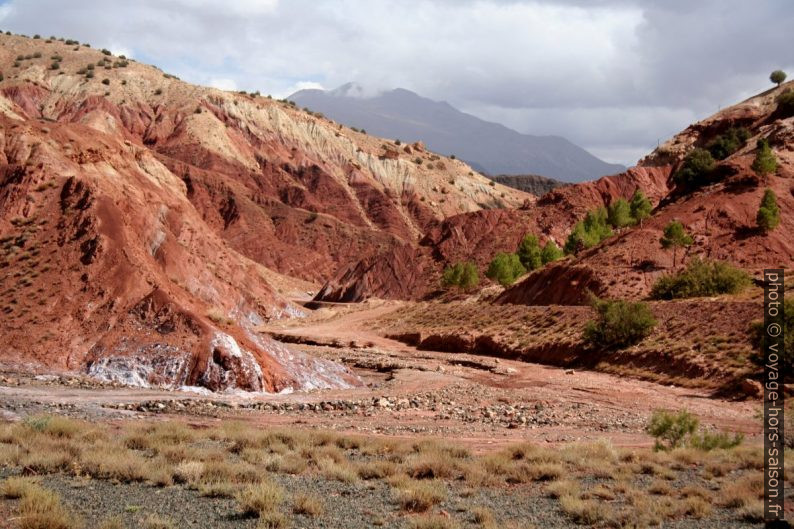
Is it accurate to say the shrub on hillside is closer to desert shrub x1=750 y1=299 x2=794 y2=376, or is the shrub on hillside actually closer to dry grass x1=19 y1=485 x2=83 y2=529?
dry grass x1=19 y1=485 x2=83 y2=529

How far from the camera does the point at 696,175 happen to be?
58.0 meters

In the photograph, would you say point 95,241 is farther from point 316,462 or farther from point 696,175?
point 696,175

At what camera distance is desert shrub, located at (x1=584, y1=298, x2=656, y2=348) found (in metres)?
35.0

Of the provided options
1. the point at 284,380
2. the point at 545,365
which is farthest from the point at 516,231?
the point at 284,380

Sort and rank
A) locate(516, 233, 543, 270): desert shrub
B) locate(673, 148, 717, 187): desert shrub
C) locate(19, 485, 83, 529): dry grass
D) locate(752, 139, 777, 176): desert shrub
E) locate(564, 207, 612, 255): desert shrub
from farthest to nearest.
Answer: locate(516, 233, 543, 270): desert shrub < locate(564, 207, 612, 255): desert shrub < locate(673, 148, 717, 187): desert shrub < locate(752, 139, 777, 176): desert shrub < locate(19, 485, 83, 529): dry grass

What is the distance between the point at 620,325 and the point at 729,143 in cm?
3974

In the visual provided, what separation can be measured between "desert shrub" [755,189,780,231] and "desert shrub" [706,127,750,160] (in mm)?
18864

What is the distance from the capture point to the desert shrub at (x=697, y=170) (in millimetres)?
57188

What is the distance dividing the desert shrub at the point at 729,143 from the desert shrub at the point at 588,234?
12.0 meters

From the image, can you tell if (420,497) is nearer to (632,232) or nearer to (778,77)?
(632,232)

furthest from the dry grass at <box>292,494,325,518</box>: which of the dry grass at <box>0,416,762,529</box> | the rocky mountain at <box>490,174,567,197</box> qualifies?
the rocky mountain at <box>490,174,567,197</box>

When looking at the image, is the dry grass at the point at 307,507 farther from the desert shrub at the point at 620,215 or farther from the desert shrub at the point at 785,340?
the desert shrub at the point at 620,215

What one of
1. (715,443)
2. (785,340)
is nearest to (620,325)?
(785,340)

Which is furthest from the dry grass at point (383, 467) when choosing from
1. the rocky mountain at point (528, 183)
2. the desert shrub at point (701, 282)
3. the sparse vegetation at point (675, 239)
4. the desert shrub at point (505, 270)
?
the rocky mountain at point (528, 183)
